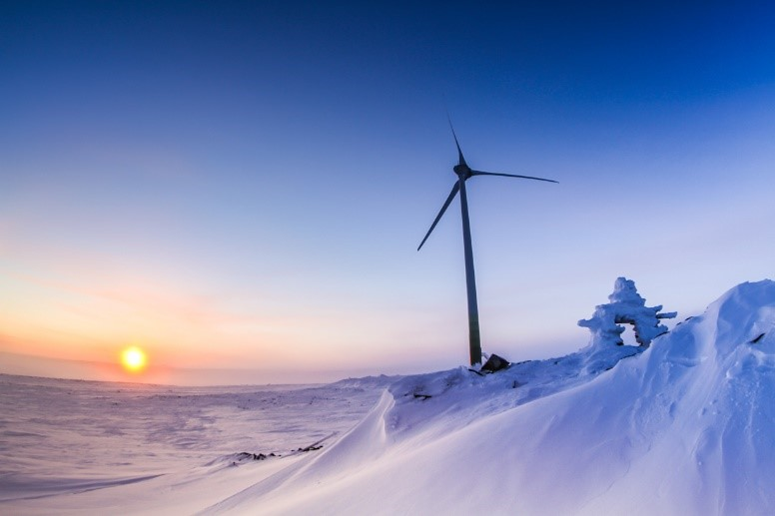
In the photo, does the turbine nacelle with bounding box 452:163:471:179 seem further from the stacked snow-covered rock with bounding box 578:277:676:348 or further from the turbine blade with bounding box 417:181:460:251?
the stacked snow-covered rock with bounding box 578:277:676:348

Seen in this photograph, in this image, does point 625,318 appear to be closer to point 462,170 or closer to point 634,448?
point 634,448

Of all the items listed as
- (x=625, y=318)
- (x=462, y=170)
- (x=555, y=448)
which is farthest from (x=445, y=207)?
(x=555, y=448)

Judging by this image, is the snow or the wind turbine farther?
the wind turbine

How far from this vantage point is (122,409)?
71.1 feet

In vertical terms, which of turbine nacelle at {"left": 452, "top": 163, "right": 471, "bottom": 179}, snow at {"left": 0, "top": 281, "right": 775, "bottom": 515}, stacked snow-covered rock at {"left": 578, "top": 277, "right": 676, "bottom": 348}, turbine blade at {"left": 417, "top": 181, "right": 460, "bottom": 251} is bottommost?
snow at {"left": 0, "top": 281, "right": 775, "bottom": 515}

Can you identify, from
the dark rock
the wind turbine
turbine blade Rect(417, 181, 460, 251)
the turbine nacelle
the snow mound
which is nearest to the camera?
the snow mound

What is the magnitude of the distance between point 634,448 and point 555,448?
531mm

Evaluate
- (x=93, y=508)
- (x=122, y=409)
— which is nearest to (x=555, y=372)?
(x=93, y=508)

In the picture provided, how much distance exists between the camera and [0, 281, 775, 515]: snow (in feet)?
8.13

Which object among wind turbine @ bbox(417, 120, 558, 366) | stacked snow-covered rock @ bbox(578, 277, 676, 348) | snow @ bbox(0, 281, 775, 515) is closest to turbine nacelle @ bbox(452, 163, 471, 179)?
wind turbine @ bbox(417, 120, 558, 366)

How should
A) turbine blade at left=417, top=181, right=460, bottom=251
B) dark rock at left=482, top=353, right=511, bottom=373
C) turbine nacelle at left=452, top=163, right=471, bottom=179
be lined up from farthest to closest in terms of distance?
turbine nacelle at left=452, top=163, right=471, bottom=179
turbine blade at left=417, top=181, right=460, bottom=251
dark rock at left=482, top=353, right=511, bottom=373

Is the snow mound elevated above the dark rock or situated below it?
below

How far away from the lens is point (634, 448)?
9.50ft

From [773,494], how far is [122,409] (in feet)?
84.2
